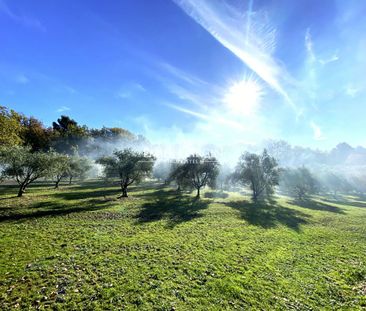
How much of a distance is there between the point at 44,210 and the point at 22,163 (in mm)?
11545

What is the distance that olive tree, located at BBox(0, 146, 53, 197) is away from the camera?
29766mm

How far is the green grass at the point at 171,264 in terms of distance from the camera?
29.1 feet

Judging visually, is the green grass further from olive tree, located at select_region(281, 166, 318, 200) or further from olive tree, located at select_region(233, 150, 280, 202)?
olive tree, located at select_region(281, 166, 318, 200)

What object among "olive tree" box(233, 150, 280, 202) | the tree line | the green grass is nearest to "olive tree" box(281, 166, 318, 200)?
the tree line

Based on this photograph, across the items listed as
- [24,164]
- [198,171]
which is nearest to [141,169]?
[198,171]

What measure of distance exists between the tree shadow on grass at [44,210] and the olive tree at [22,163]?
24.0ft

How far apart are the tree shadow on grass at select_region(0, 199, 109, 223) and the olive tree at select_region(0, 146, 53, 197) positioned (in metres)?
7.33

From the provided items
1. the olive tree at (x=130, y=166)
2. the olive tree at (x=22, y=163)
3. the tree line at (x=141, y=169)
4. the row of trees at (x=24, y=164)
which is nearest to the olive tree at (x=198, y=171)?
the tree line at (x=141, y=169)

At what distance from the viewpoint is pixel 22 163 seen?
3008 cm

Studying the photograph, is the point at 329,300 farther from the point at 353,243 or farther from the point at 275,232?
the point at 353,243

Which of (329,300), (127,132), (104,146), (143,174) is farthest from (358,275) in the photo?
(127,132)

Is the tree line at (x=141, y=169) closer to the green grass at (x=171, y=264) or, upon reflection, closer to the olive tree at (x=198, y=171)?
the olive tree at (x=198, y=171)

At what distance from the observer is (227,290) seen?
32.2ft

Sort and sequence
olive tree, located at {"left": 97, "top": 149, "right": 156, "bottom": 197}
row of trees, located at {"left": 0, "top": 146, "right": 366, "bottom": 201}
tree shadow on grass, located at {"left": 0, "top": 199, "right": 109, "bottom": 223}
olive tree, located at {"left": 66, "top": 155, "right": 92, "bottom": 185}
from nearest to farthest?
tree shadow on grass, located at {"left": 0, "top": 199, "right": 109, "bottom": 223} < row of trees, located at {"left": 0, "top": 146, "right": 366, "bottom": 201} < olive tree, located at {"left": 97, "top": 149, "right": 156, "bottom": 197} < olive tree, located at {"left": 66, "top": 155, "right": 92, "bottom": 185}
